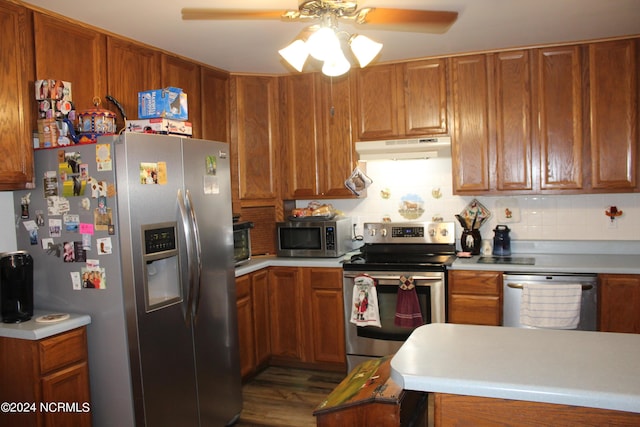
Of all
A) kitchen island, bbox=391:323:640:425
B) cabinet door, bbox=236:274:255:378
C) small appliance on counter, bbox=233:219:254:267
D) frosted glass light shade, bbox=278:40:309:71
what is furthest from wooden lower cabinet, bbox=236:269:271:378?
kitchen island, bbox=391:323:640:425

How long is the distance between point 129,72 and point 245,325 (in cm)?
186

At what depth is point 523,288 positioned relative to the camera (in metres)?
3.20

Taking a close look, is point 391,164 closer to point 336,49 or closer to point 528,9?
point 528,9

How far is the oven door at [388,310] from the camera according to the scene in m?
3.45

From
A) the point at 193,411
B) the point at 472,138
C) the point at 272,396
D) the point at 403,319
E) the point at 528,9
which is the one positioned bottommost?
the point at 272,396

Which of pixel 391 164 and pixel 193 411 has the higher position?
pixel 391 164

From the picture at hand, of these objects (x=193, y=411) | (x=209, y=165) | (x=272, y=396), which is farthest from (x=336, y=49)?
(x=272, y=396)

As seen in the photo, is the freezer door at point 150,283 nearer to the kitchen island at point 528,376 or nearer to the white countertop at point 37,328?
the white countertop at point 37,328

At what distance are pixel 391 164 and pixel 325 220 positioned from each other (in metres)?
0.74

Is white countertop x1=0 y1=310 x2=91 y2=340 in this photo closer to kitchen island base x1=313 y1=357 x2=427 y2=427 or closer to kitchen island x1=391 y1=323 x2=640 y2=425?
kitchen island base x1=313 y1=357 x2=427 y2=427

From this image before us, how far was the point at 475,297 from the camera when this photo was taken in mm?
3385

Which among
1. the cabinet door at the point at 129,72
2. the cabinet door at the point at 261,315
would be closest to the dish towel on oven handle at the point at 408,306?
the cabinet door at the point at 261,315

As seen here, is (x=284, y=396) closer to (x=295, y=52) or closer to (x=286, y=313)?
(x=286, y=313)

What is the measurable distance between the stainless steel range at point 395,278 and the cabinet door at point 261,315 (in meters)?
0.64
